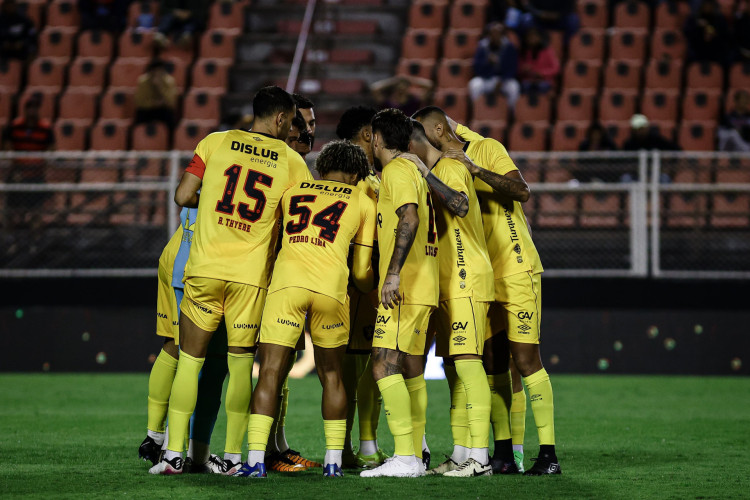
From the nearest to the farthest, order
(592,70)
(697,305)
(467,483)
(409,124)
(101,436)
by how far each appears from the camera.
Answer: (467,483), (409,124), (101,436), (697,305), (592,70)

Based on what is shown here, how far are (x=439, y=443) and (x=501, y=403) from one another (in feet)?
4.42

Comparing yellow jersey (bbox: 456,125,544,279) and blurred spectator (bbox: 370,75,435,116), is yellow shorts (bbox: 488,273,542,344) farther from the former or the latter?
blurred spectator (bbox: 370,75,435,116)

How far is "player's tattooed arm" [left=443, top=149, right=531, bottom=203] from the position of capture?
20.2 feet

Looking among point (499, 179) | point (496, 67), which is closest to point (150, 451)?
point (499, 179)

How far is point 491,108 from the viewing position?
14.1m

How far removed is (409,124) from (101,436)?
11.0 feet

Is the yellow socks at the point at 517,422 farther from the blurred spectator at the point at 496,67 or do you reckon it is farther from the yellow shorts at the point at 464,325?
the blurred spectator at the point at 496,67

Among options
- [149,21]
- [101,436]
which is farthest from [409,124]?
[149,21]

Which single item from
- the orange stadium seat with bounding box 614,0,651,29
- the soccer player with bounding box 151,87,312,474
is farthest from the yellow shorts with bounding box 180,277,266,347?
the orange stadium seat with bounding box 614,0,651,29

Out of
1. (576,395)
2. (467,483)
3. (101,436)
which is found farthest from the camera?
(576,395)

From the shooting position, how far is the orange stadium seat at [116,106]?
15.1 metres

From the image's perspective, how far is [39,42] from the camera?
16.4 meters

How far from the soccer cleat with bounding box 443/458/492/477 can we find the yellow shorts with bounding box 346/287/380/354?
41.5 inches

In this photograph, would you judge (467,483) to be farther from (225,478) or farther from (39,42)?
(39,42)
